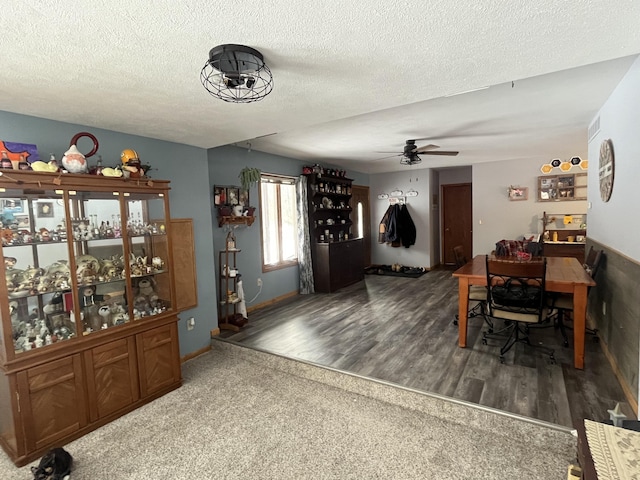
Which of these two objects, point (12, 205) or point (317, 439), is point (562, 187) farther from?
point (12, 205)

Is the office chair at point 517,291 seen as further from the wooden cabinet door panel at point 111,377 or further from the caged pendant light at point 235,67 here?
the wooden cabinet door panel at point 111,377

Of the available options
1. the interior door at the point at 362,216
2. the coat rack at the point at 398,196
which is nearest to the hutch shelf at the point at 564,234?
the coat rack at the point at 398,196

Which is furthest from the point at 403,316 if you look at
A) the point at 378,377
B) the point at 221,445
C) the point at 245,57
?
the point at 245,57

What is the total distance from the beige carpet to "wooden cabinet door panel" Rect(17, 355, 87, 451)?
0.47ft

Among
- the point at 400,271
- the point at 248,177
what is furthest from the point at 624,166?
the point at 400,271

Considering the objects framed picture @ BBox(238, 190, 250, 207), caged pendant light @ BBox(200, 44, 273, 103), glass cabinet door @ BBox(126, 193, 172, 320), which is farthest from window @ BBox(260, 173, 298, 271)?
caged pendant light @ BBox(200, 44, 273, 103)

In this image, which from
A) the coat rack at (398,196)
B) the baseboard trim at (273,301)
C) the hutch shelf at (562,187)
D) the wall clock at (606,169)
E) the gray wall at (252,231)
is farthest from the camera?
the coat rack at (398,196)

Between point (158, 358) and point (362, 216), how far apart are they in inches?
223

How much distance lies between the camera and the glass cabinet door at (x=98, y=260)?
8.13 ft

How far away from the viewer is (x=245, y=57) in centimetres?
158

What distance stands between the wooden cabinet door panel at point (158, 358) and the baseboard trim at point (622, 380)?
3.53m

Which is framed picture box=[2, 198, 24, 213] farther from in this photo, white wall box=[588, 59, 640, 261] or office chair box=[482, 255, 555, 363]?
white wall box=[588, 59, 640, 261]

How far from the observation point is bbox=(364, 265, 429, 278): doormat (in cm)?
693

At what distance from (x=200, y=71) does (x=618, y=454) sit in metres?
2.52
